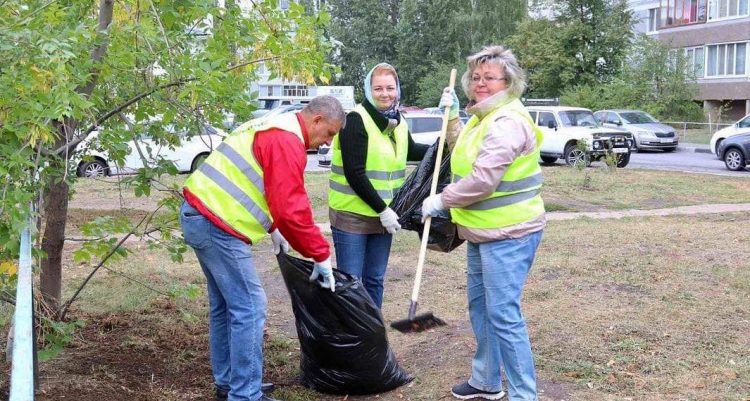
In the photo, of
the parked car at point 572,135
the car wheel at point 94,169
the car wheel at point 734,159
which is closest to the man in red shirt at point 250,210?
the car wheel at point 94,169

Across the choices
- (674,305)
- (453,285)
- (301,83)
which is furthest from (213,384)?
(674,305)

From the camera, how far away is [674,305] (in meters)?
5.80

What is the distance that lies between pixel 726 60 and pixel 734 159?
64.3 ft

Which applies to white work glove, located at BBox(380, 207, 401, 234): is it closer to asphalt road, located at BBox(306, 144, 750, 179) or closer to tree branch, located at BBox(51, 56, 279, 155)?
tree branch, located at BBox(51, 56, 279, 155)

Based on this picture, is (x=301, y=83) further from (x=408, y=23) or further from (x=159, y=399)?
(x=408, y=23)

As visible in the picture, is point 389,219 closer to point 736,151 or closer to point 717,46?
point 736,151

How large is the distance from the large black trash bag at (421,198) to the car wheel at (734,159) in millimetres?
16166

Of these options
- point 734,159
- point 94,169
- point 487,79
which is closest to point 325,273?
point 487,79

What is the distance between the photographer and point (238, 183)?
373 cm

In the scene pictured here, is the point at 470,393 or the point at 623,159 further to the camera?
the point at 623,159

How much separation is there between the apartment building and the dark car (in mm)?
15817

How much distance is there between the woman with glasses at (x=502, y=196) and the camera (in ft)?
12.1

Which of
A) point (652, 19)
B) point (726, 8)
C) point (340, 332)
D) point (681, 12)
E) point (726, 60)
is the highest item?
point (652, 19)

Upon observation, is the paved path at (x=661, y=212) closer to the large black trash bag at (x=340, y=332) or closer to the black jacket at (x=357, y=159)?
the black jacket at (x=357, y=159)
